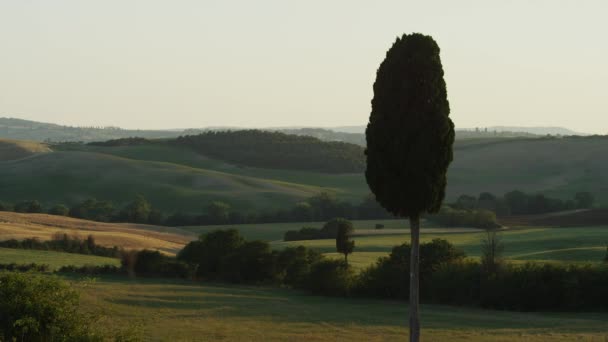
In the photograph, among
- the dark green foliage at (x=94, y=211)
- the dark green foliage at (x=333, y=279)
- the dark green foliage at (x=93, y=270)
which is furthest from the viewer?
the dark green foliage at (x=94, y=211)

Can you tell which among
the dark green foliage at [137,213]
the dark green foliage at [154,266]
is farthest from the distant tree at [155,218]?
the dark green foliage at [154,266]

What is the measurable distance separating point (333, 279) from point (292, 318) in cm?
1176

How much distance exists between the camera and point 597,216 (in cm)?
10206

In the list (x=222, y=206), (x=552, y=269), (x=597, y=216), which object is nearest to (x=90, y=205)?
(x=222, y=206)

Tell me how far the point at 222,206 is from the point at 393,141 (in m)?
96.8

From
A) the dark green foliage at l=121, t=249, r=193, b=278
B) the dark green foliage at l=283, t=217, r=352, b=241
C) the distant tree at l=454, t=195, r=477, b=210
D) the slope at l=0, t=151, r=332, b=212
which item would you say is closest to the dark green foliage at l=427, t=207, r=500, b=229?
the distant tree at l=454, t=195, r=477, b=210

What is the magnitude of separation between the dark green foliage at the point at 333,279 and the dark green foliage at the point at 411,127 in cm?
2915

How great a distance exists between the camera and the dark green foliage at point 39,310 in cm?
2075

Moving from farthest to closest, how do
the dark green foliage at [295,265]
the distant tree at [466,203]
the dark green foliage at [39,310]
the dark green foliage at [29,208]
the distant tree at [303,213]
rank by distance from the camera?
the distant tree at [303,213], the distant tree at [466,203], the dark green foliage at [29,208], the dark green foliage at [295,265], the dark green foliage at [39,310]

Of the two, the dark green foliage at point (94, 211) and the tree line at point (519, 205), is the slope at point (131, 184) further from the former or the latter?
the tree line at point (519, 205)

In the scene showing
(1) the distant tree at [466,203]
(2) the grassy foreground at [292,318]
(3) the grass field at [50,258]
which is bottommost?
(2) the grassy foreground at [292,318]

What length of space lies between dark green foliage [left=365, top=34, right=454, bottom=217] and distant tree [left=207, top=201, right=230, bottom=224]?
3619 inches

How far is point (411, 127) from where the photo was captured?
27.0 meters

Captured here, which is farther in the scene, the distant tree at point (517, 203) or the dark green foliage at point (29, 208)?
the distant tree at point (517, 203)
